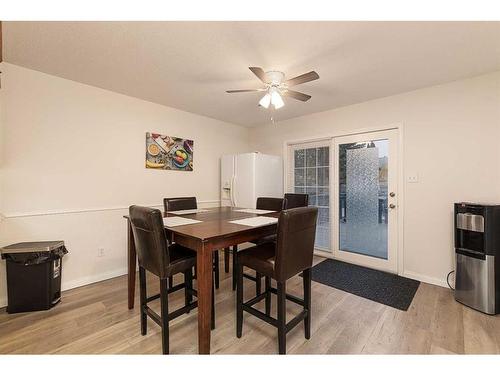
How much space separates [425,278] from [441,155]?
1458 millimetres

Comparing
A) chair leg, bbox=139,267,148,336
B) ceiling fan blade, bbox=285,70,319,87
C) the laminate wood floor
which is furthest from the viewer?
ceiling fan blade, bbox=285,70,319,87

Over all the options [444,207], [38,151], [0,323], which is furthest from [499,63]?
[0,323]

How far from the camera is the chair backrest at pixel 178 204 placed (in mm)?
2551

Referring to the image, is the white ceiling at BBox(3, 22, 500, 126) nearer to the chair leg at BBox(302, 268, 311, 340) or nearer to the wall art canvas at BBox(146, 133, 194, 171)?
the wall art canvas at BBox(146, 133, 194, 171)

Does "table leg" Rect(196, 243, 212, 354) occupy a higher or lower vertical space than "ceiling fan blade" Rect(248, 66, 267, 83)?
lower

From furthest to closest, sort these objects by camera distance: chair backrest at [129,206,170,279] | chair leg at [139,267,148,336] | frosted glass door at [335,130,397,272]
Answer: frosted glass door at [335,130,397,272], chair leg at [139,267,148,336], chair backrest at [129,206,170,279]

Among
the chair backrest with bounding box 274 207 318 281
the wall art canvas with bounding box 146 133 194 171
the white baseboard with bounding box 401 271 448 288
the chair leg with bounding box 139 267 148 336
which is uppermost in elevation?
the wall art canvas with bounding box 146 133 194 171

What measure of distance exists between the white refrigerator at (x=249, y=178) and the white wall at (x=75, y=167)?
96 cm

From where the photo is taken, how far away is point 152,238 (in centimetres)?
146

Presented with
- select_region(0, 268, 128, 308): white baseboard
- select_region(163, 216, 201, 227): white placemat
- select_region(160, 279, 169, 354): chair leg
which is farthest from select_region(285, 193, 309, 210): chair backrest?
select_region(0, 268, 128, 308): white baseboard

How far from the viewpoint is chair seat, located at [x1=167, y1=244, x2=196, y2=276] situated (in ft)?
4.97

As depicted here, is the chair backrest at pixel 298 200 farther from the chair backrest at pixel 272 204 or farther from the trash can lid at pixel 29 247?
the trash can lid at pixel 29 247

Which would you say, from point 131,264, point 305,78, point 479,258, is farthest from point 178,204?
point 479,258

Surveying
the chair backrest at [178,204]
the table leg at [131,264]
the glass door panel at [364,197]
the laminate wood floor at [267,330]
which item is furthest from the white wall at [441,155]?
the table leg at [131,264]
